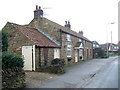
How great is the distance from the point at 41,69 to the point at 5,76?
→ 653 cm

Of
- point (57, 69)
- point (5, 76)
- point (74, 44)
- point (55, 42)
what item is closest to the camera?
point (5, 76)

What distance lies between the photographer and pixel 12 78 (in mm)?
7285

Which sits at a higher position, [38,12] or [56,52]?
[38,12]

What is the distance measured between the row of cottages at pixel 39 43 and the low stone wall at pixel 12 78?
18.0 ft

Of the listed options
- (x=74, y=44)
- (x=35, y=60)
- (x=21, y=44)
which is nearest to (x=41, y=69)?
(x=35, y=60)

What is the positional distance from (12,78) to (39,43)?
7.53 m

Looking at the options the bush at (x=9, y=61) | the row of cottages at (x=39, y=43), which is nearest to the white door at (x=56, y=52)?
the row of cottages at (x=39, y=43)

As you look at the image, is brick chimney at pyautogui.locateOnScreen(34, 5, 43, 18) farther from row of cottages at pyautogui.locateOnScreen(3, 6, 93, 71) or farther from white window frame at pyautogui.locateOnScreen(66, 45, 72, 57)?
white window frame at pyautogui.locateOnScreen(66, 45, 72, 57)

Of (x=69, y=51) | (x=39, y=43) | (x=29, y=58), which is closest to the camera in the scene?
(x=29, y=58)

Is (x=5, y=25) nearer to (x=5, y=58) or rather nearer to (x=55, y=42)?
(x=55, y=42)

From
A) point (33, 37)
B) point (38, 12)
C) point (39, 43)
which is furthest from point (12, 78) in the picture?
point (38, 12)

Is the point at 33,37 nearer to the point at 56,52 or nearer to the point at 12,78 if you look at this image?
the point at 56,52

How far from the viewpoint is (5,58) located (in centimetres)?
811

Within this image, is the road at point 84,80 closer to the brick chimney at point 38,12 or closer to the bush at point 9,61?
the bush at point 9,61
